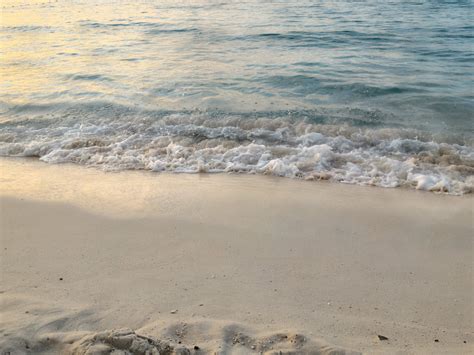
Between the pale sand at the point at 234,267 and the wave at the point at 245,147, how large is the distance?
41 cm

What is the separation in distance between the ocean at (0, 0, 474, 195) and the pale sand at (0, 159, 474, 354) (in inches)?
31.9

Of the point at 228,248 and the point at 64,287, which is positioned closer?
the point at 64,287

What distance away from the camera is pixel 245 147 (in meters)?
5.79

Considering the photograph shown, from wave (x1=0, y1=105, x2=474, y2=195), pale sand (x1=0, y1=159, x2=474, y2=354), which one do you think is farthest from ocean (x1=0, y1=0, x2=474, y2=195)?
pale sand (x1=0, y1=159, x2=474, y2=354)

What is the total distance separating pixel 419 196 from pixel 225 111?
383 cm

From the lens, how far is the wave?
504cm

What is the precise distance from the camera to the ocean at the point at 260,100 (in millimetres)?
5441

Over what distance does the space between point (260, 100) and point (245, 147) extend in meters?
2.28

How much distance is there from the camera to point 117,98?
811 cm

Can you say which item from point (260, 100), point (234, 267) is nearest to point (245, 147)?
point (260, 100)

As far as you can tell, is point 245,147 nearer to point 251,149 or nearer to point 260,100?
point 251,149

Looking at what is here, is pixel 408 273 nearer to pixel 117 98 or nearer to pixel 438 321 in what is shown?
pixel 438 321

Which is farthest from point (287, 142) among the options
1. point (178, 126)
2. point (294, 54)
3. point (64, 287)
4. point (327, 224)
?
point (294, 54)

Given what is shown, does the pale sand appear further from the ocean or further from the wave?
the ocean
